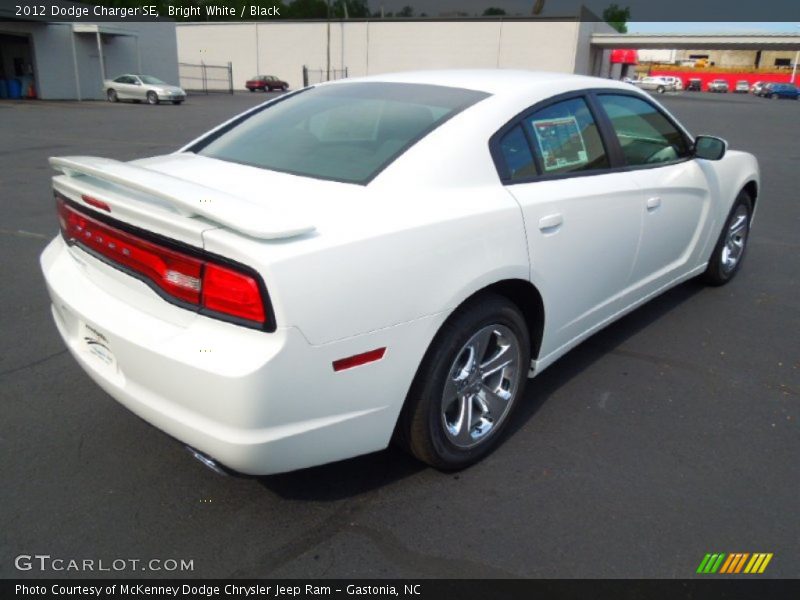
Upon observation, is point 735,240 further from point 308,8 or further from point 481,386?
point 308,8

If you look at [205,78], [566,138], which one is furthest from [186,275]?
[205,78]

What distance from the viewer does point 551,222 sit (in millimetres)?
2793

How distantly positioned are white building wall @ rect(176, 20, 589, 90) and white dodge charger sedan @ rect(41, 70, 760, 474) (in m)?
45.1

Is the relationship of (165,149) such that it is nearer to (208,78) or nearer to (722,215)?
(722,215)

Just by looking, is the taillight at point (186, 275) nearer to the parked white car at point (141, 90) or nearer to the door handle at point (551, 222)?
the door handle at point (551, 222)

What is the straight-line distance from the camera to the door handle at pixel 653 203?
354 centimetres

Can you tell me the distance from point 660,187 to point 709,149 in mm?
785

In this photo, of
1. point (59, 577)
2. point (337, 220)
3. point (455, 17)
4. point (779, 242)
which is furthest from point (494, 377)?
point (455, 17)

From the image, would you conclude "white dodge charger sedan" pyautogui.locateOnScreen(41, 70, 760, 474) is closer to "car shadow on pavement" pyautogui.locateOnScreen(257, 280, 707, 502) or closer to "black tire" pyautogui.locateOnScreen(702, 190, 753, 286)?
"car shadow on pavement" pyautogui.locateOnScreen(257, 280, 707, 502)

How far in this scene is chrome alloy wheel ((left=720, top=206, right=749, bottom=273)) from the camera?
500 cm

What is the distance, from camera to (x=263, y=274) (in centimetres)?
187

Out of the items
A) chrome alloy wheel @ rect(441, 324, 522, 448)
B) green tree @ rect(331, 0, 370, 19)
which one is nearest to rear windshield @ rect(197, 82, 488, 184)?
chrome alloy wheel @ rect(441, 324, 522, 448)

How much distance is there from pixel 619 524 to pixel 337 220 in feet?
5.14

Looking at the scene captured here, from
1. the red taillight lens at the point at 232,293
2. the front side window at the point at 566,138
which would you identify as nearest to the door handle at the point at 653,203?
the front side window at the point at 566,138
